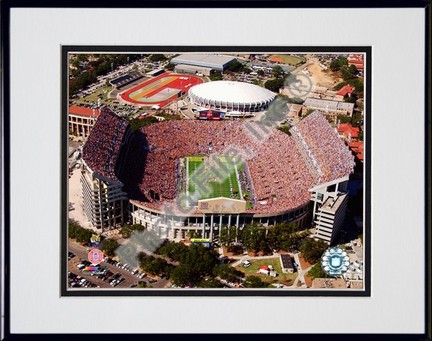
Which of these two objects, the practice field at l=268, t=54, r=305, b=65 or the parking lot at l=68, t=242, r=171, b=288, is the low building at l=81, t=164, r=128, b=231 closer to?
the parking lot at l=68, t=242, r=171, b=288

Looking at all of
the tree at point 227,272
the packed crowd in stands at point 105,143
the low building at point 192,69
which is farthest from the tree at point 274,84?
the tree at point 227,272

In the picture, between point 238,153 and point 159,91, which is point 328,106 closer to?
point 238,153

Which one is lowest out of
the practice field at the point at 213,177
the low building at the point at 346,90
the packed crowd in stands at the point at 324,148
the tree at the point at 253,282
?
the tree at the point at 253,282

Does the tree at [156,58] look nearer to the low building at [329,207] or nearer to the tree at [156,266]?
the tree at [156,266]

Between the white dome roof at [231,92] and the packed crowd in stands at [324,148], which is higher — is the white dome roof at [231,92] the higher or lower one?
the higher one

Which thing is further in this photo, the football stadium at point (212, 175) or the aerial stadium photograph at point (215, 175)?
the football stadium at point (212, 175)
